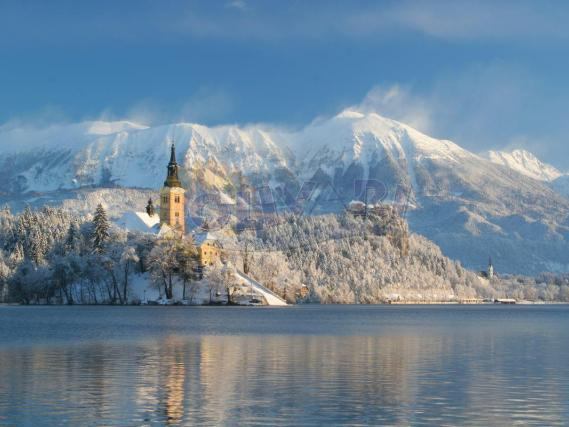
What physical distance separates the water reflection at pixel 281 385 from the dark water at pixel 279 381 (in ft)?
0.21

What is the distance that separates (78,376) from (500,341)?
47991 mm

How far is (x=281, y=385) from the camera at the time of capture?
5322 cm

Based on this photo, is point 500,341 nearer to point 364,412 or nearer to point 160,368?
point 160,368

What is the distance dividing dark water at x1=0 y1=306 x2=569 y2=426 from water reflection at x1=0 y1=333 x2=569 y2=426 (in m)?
0.06

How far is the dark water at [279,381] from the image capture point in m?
43.5

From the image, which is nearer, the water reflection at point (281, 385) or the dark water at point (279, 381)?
the water reflection at point (281, 385)

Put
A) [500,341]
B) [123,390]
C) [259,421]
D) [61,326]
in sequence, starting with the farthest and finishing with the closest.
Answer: [61,326] < [500,341] < [123,390] < [259,421]

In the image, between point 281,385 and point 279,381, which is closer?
point 281,385

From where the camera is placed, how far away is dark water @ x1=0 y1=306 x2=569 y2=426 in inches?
1711

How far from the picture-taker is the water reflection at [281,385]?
4331 centimetres

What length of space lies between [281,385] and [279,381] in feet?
6.17

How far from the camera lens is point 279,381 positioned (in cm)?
5509

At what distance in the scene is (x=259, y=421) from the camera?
1645 inches

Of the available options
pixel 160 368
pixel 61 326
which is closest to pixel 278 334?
pixel 61 326
